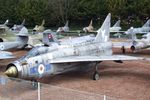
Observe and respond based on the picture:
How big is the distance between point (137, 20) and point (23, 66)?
4179 cm

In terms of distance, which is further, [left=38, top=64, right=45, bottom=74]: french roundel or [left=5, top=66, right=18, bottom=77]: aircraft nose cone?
[left=38, top=64, right=45, bottom=74]: french roundel

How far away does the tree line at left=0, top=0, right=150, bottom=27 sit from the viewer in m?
57.4

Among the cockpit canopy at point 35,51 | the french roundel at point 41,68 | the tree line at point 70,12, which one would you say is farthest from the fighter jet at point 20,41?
the tree line at point 70,12

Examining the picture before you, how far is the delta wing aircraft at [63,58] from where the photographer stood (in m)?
17.1

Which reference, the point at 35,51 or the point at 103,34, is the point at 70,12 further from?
the point at 35,51

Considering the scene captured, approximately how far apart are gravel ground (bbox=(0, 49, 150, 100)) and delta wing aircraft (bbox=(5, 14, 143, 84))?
1.95 feet

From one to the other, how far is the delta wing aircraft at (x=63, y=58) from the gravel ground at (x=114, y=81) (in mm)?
596

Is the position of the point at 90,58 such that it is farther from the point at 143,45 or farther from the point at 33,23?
the point at 33,23

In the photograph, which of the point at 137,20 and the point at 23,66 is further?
the point at 137,20

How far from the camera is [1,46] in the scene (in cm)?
2828

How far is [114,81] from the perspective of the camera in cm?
1908

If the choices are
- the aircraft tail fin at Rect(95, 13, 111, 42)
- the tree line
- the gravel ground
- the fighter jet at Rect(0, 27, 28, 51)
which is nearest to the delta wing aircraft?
the aircraft tail fin at Rect(95, 13, 111, 42)

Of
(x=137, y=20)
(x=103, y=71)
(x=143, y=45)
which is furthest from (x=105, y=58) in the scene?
(x=137, y=20)

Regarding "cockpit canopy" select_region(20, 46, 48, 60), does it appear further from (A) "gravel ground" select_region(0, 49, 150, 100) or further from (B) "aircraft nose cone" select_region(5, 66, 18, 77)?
(A) "gravel ground" select_region(0, 49, 150, 100)
